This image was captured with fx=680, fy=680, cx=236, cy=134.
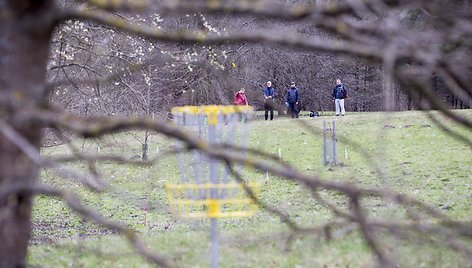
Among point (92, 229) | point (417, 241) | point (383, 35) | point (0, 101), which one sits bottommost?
point (92, 229)

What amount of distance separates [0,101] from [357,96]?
36.5 meters

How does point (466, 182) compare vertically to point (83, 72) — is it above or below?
below

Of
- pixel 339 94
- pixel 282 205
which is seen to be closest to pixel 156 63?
pixel 282 205

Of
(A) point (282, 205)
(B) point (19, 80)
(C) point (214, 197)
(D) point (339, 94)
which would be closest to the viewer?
(B) point (19, 80)

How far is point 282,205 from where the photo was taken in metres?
12.6

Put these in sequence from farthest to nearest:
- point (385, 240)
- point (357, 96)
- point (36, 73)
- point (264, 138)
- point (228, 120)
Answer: point (357, 96) → point (264, 138) → point (228, 120) → point (385, 240) → point (36, 73)

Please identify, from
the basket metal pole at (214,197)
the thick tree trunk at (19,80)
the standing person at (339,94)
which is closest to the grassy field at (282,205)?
the basket metal pole at (214,197)

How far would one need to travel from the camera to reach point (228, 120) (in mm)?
7020

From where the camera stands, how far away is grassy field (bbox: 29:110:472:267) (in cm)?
577

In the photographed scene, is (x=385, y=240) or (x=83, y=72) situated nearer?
(x=385, y=240)

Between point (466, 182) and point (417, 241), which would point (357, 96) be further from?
point (417, 241)

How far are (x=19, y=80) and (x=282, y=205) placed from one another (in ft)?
32.5

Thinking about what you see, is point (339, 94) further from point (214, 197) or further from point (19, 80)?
point (19, 80)

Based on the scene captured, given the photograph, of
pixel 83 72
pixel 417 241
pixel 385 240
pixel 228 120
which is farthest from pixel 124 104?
pixel 417 241
